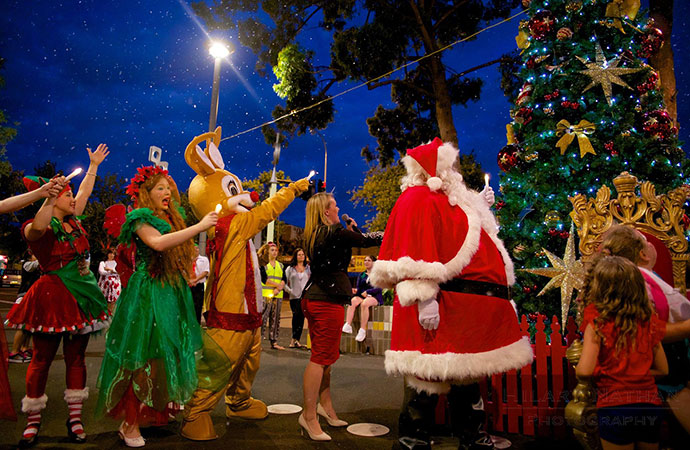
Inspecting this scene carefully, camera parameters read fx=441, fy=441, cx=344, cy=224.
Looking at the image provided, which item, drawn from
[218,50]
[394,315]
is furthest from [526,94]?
[218,50]

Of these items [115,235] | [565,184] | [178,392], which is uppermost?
[565,184]

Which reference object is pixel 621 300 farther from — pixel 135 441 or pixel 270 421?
pixel 135 441

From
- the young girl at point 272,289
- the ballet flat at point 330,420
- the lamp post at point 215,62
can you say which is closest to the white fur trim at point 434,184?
the ballet flat at point 330,420

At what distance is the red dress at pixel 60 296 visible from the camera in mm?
3309

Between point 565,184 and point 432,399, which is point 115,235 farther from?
point 565,184

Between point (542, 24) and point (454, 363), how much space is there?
5.08 meters

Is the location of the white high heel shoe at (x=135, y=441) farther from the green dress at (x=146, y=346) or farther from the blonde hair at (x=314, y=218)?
the blonde hair at (x=314, y=218)

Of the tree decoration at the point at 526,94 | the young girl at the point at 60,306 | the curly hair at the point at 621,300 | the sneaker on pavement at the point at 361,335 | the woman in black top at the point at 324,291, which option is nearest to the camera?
the curly hair at the point at 621,300

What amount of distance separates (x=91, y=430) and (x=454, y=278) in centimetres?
318

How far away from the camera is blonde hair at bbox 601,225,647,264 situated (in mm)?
2729

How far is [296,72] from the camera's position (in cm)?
1266

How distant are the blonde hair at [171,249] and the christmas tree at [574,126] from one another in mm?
3759

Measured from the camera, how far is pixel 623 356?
221 cm

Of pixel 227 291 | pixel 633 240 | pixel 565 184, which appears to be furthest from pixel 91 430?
pixel 565 184
